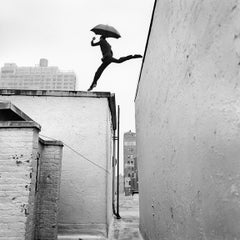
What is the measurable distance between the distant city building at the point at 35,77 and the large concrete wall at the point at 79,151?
64.1m

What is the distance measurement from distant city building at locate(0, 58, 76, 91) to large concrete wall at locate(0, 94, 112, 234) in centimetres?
6407

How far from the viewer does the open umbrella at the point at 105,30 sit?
7.31 meters

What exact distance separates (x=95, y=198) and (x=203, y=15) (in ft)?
18.5

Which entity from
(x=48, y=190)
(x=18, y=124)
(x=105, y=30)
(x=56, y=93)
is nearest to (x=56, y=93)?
(x=56, y=93)

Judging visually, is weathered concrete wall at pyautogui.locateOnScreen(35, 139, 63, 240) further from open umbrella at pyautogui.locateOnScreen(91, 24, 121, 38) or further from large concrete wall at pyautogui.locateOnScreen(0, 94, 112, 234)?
open umbrella at pyautogui.locateOnScreen(91, 24, 121, 38)

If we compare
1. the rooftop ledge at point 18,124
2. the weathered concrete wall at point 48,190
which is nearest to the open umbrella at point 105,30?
the weathered concrete wall at point 48,190

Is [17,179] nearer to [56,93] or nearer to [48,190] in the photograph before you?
[48,190]

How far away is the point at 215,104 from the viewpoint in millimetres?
1483

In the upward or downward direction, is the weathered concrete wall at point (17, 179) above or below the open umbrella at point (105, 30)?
below

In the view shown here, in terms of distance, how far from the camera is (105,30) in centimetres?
731

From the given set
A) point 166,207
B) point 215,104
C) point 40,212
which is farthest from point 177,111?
point 40,212

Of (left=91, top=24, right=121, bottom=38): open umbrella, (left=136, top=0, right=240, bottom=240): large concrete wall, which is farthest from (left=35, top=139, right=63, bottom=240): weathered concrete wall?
(left=91, top=24, right=121, bottom=38): open umbrella

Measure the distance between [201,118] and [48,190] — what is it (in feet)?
13.4

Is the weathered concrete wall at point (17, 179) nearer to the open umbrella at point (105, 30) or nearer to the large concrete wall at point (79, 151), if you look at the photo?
the large concrete wall at point (79, 151)
